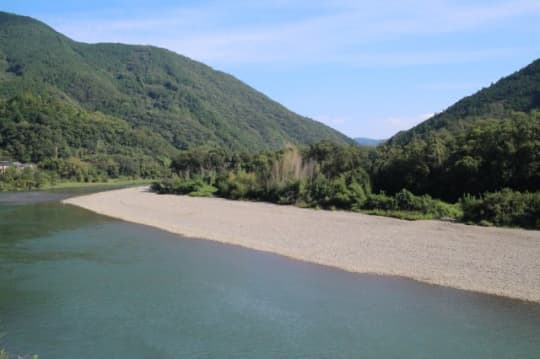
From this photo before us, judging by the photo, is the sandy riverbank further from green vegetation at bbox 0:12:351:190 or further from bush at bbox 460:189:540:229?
green vegetation at bbox 0:12:351:190

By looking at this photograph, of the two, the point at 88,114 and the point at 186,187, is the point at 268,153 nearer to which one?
the point at 186,187

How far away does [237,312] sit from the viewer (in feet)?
47.0

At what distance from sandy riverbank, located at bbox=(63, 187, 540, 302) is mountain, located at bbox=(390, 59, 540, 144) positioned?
110ft

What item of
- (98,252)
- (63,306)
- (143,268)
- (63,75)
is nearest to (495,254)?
(143,268)

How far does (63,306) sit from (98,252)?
8.74m

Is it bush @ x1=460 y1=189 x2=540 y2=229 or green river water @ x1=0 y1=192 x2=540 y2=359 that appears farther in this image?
bush @ x1=460 y1=189 x2=540 y2=229

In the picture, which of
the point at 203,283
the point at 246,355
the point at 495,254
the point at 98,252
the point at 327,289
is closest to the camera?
the point at 246,355

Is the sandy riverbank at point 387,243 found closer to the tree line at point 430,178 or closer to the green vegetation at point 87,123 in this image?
the tree line at point 430,178

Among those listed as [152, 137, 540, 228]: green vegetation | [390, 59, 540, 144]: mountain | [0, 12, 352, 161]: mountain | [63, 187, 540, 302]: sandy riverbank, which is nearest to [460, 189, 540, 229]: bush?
[152, 137, 540, 228]: green vegetation

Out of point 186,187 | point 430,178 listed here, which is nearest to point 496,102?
point 430,178

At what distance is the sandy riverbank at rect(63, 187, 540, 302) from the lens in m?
17.3

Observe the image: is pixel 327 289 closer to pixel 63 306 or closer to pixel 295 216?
pixel 63 306

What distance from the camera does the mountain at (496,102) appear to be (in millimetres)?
61625

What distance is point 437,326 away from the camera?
1291 centimetres
